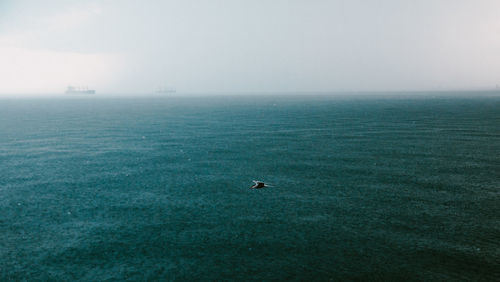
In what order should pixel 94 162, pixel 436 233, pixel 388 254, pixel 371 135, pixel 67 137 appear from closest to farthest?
pixel 388 254
pixel 436 233
pixel 94 162
pixel 371 135
pixel 67 137

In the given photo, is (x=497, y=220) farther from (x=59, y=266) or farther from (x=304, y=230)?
(x=59, y=266)

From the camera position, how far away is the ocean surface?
27891 mm

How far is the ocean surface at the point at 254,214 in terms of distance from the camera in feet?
91.5

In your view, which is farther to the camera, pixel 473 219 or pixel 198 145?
pixel 198 145

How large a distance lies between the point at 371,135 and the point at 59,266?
257 feet

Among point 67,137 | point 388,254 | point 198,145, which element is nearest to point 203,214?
point 388,254

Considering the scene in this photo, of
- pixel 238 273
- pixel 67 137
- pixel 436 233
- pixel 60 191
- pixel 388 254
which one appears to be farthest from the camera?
pixel 67 137

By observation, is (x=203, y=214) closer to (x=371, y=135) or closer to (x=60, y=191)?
(x=60, y=191)

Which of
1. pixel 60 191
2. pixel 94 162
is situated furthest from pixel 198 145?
pixel 60 191

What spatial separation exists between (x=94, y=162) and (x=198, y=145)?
77.7 feet

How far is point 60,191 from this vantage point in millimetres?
46812

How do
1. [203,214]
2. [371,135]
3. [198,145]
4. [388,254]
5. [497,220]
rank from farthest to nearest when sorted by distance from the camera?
[371,135] → [198,145] → [203,214] → [497,220] → [388,254]

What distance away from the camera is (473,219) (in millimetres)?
35562

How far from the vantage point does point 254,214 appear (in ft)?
125
